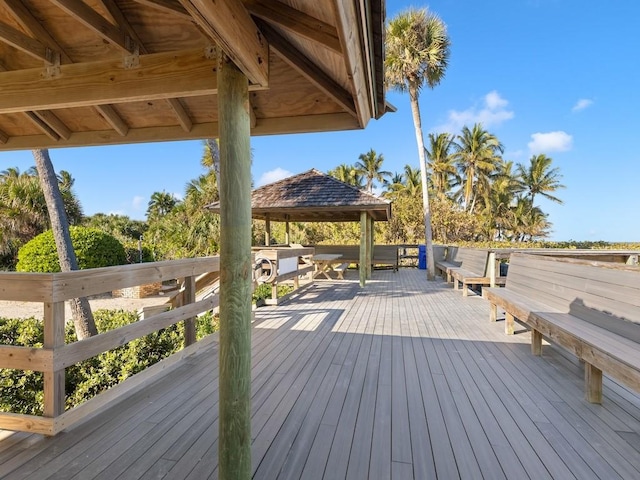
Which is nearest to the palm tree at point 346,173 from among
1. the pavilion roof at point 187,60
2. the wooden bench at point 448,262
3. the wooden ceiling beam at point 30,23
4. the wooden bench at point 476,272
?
the wooden bench at point 448,262

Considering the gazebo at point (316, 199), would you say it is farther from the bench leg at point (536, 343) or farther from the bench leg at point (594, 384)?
the bench leg at point (594, 384)

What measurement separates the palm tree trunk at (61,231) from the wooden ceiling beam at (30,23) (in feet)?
16.5

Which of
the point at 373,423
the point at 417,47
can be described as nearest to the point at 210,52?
the point at 373,423

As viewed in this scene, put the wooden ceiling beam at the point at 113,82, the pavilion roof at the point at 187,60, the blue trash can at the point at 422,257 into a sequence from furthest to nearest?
1. the blue trash can at the point at 422,257
2. the wooden ceiling beam at the point at 113,82
3. the pavilion roof at the point at 187,60

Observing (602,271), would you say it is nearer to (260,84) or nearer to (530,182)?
(260,84)

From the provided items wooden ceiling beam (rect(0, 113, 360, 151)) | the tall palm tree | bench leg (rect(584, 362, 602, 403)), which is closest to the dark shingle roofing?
wooden ceiling beam (rect(0, 113, 360, 151))

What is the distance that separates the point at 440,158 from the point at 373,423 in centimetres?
3075

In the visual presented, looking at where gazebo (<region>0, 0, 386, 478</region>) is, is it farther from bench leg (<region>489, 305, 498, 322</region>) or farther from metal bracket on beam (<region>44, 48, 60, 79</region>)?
bench leg (<region>489, 305, 498, 322</region>)

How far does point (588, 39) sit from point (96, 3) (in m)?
32.2

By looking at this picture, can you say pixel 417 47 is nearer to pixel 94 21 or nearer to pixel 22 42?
pixel 94 21

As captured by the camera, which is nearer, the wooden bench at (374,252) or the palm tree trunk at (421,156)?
the palm tree trunk at (421,156)

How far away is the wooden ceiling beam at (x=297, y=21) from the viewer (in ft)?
5.54

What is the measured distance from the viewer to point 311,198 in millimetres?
9656

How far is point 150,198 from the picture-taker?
40.8 m
